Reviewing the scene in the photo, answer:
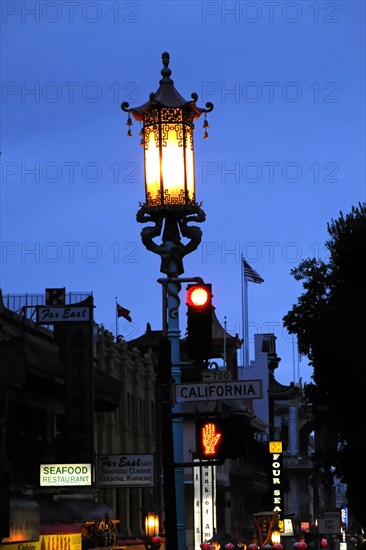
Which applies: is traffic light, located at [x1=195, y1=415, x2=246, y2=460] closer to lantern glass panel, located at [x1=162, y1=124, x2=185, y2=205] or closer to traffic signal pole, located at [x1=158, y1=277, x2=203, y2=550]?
traffic signal pole, located at [x1=158, y1=277, x2=203, y2=550]

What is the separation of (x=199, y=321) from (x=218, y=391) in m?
1.69

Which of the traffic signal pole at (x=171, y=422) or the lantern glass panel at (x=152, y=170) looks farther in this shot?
the lantern glass panel at (x=152, y=170)

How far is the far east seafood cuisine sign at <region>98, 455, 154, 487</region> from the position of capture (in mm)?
46188

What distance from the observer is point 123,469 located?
46969 mm

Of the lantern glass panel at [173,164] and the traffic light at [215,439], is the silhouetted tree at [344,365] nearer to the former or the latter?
the lantern glass panel at [173,164]

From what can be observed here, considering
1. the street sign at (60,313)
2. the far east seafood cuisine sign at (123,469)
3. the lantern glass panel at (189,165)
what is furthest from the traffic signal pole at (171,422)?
the far east seafood cuisine sign at (123,469)

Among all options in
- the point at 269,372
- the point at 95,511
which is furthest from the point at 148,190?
the point at 269,372

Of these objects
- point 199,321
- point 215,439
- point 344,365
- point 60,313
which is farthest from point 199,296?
point 60,313

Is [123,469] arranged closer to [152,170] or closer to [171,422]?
[152,170]

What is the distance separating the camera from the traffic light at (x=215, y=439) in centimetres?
1869

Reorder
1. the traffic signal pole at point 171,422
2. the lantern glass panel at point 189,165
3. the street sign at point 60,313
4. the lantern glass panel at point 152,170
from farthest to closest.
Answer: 1. the street sign at point 60,313
2. the lantern glass panel at point 189,165
3. the lantern glass panel at point 152,170
4. the traffic signal pole at point 171,422

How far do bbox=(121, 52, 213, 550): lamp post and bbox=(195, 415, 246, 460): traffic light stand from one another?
1.90 m

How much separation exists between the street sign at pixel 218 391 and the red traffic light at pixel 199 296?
161cm

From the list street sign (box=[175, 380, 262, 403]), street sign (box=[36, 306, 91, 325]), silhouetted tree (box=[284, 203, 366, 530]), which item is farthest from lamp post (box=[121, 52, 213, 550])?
street sign (box=[36, 306, 91, 325])
